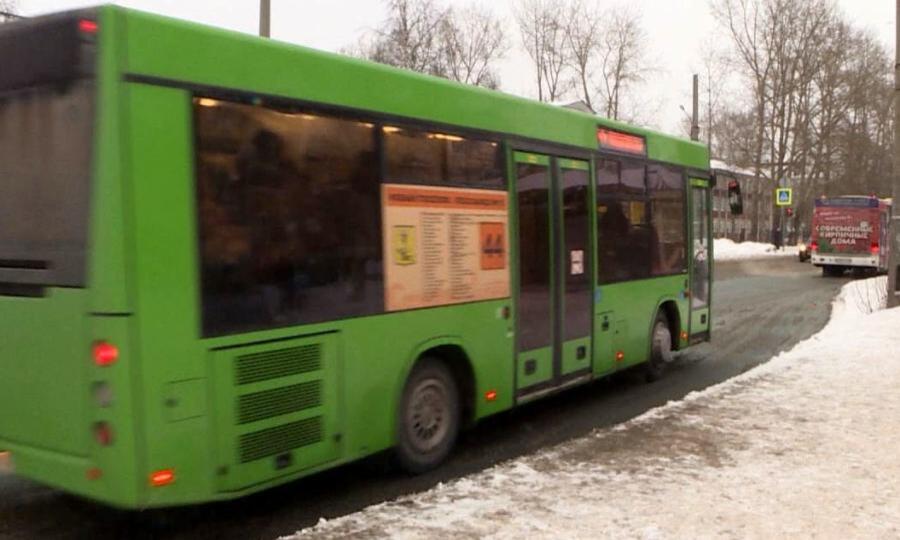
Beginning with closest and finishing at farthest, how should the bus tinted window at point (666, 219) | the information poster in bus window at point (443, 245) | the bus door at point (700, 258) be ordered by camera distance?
the information poster in bus window at point (443, 245)
the bus tinted window at point (666, 219)
the bus door at point (700, 258)

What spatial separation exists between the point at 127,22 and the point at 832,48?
214ft

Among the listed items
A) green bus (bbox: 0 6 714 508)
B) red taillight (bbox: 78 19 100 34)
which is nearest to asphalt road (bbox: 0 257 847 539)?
green bus (bbox: 0 6 714 508)

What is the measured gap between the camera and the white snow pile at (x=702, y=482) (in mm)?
4281

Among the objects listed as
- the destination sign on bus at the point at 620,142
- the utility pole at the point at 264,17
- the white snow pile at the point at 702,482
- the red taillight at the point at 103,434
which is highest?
the utility pole at the point at 264,17

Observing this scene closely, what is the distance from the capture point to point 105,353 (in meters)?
3.81

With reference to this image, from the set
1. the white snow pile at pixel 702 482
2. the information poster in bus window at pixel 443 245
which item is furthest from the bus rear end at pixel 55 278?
the information poster in bus window at pixel 443 245

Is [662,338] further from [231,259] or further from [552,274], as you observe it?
[231,259]

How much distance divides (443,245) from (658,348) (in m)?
4.69

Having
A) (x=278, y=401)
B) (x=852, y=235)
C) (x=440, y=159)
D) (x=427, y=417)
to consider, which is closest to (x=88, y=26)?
(x=278, y=401)

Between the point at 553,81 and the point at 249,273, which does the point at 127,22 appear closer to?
the point at 249,273

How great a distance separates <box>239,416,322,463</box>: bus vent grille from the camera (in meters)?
4.36

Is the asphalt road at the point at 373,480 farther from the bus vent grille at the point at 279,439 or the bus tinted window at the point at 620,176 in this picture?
the bus tinted window at the point at 620,176

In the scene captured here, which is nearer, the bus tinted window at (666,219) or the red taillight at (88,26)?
the red taillight at (88,26)

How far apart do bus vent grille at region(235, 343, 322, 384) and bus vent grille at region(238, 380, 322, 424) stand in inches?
3.3
